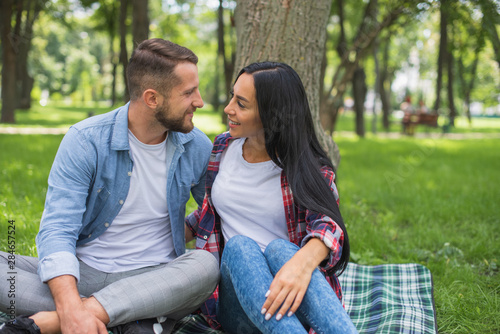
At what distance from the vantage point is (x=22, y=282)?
2311 mm

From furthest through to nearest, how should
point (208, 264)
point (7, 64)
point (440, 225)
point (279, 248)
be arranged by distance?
point (7, 64)
point (440, 225)
point (208, 264)
point (279, 248)

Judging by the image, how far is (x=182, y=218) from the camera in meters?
2.84

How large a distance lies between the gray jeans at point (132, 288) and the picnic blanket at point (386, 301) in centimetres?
40

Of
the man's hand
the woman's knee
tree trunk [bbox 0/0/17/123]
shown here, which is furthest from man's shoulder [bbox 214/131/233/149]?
tree trunk [bbox 0/0/17/123]

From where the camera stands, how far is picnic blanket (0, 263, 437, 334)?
2.86m

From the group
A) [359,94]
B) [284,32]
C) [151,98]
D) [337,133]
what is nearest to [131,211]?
[151,98]

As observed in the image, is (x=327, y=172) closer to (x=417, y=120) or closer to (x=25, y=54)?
(x=417, y=120)

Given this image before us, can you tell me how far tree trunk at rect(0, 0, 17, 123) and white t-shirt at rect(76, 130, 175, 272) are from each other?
13.2m

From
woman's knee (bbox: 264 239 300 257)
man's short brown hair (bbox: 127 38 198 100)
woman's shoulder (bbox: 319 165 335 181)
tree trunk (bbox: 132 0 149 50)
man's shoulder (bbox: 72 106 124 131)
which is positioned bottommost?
woman's knee (bbox: 264 239 300 257)

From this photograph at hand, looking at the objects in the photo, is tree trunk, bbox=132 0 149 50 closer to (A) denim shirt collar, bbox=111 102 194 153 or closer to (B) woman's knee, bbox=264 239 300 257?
(A) denim shirt collar, bbox=111 102 194 153

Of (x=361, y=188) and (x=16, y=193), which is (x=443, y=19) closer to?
(x=361, y=188)

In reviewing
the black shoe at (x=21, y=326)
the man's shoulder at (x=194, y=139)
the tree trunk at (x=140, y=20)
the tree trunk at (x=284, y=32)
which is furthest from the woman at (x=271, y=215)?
the tree trunk at (x=140, y=20)

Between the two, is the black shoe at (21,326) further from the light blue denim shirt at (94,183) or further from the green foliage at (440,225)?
the green foliage at (440,225)

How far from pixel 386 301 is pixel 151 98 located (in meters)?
2.02
